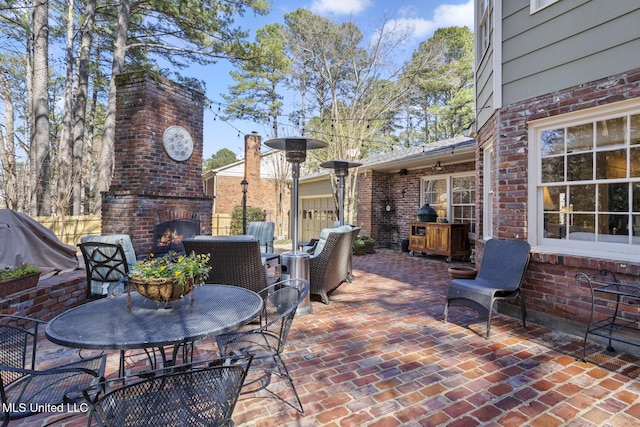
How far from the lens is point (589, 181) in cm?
346

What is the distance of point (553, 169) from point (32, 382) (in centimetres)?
477

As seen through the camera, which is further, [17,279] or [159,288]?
[17,279]

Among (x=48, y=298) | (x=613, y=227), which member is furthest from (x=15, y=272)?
(x=613, y=227)

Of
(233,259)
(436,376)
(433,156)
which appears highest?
(433,156)

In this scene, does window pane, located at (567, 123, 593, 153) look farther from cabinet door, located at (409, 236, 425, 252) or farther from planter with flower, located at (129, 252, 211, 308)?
cabinet door, located at (409, 236, 425, 252)

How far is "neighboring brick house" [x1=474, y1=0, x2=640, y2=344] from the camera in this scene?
10.3 ft

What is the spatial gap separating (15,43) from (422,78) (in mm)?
14615

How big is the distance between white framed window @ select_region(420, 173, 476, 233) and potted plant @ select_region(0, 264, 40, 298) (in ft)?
28.1

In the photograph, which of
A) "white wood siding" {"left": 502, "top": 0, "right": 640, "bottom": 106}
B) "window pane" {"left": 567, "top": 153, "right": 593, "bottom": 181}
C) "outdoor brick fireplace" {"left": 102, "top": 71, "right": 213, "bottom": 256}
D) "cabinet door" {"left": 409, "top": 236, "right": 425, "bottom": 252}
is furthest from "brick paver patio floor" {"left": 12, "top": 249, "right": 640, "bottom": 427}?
"cabinet door" {"left": 409, "top": 236, "right": 425, "bottom": 252}

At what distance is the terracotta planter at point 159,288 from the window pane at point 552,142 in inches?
154

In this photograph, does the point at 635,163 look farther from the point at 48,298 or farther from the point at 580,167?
the point at 48,298

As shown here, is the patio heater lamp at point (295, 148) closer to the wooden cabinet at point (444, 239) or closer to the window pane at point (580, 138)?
the window pane at point (580, 138)

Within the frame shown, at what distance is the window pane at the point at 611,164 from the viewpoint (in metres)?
3.23

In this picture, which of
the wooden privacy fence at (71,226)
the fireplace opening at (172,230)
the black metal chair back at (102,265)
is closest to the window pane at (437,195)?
the fireplace opening at (172,230)
